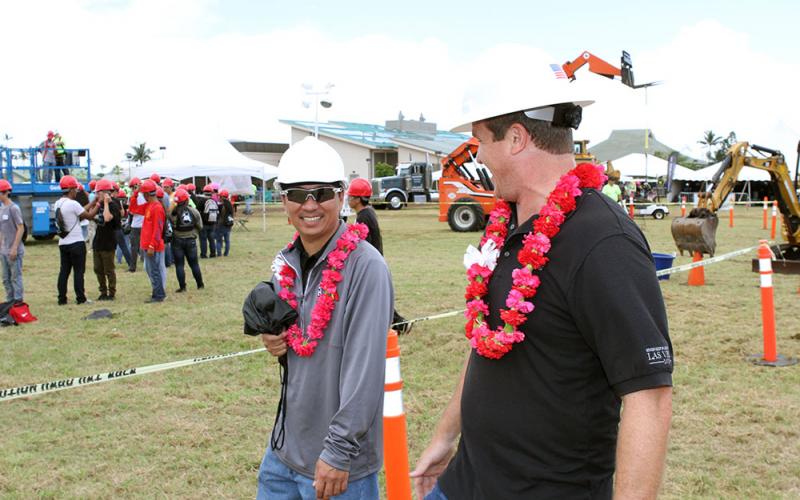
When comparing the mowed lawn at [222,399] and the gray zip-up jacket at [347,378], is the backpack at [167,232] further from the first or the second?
the gray zip-up jacket at [347,378]

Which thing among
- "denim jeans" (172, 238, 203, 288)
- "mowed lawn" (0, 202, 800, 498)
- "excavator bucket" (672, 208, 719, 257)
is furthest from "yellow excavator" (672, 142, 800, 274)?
"denim jeans" (172, 238, 203, 288)

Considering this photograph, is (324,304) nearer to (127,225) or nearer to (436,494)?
(436,494)

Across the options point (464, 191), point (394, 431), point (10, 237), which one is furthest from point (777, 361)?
point (464, 191)

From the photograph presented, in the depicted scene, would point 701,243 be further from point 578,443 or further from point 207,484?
point 578,443

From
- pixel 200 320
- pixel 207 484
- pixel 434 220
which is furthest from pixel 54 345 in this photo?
pixel 434 220

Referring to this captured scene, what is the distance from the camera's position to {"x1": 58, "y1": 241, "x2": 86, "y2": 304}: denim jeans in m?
11.2

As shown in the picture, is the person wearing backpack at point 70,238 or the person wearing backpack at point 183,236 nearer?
the person wearing backpack at point 70,238

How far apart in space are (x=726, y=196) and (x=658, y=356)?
12807 mm

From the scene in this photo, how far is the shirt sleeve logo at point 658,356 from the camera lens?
5.26ft

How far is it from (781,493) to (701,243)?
8.78m

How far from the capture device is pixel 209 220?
17641 millimetres

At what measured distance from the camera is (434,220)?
31.2 m

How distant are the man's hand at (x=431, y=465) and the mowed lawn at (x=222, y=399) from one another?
2.48 metres

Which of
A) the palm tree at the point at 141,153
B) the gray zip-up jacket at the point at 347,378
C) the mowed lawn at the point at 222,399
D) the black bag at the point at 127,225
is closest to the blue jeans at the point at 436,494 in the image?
the gray zip-up jacket at the point at 347,378
